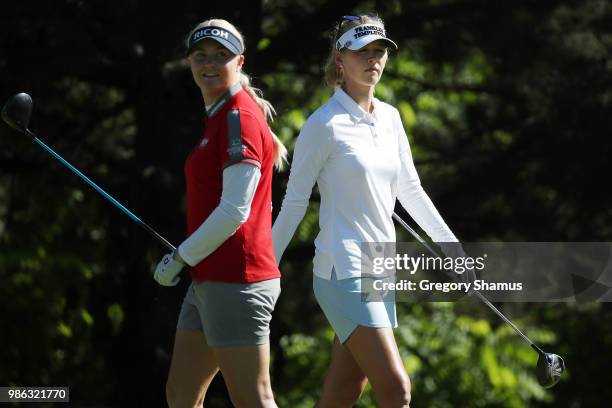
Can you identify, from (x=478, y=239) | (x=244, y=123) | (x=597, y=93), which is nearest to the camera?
(x=244, y=123)

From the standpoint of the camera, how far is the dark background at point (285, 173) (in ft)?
28.7

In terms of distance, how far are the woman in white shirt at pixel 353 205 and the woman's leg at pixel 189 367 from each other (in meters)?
0.46

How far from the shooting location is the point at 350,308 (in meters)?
4.82

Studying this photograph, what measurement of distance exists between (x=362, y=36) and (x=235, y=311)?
126cm

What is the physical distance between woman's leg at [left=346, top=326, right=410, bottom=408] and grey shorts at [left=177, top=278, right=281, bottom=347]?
45cm

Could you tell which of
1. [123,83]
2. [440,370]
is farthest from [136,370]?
[440,370]

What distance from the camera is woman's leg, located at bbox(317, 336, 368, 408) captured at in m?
5.04

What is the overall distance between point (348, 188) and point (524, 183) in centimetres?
561

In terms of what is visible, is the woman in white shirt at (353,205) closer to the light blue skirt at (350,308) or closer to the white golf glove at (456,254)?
the light blue skirt at (350,308)

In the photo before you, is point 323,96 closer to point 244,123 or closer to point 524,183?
point 524,183

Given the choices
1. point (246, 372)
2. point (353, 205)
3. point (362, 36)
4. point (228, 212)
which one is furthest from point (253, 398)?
point (362, 36)

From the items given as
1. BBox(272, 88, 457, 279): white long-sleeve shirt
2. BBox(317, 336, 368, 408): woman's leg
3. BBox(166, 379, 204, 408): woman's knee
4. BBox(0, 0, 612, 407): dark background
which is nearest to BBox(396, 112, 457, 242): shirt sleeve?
BBox(272, 88, 457, 279): white long-sleeve shirt

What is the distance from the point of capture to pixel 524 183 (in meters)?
10.2

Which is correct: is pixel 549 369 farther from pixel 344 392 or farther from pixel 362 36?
pixel 362 36
